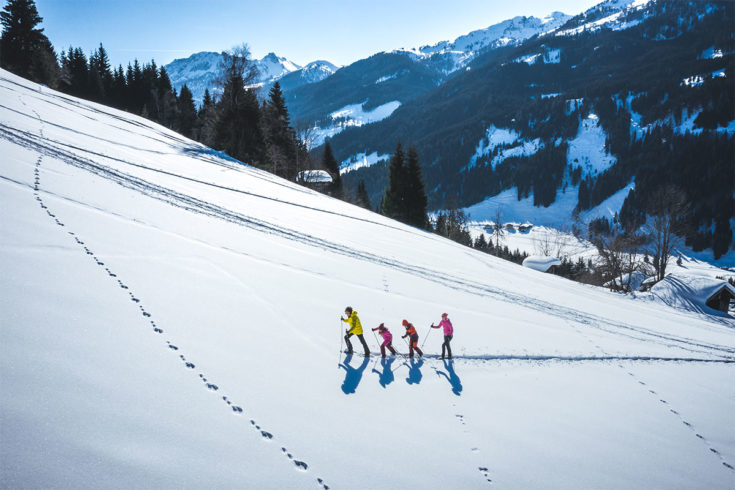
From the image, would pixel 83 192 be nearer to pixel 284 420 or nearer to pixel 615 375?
pixel 284 420

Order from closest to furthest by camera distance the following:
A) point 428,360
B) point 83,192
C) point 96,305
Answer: point 96,305 < point 428,360 < point 83,192

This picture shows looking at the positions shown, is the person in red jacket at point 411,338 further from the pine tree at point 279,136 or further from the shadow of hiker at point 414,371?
the pine tree at point 279,136

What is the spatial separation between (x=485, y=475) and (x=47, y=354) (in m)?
6.36

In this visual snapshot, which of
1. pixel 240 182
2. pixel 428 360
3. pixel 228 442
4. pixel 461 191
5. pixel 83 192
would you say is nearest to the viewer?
pixel 228 442

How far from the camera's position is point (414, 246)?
1886 centimetres

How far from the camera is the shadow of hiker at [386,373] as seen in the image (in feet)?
23.0

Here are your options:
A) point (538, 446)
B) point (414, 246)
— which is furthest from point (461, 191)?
point (538, 446)

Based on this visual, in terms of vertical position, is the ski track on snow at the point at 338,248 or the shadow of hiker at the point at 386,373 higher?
the ski track on snow at the point at 338,248

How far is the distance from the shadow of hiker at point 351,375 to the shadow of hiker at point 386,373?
1.02 feet

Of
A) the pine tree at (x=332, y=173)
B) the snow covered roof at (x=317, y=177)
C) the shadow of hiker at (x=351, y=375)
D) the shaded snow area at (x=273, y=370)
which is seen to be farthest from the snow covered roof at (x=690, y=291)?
the pine tree at (x=332, y=173)

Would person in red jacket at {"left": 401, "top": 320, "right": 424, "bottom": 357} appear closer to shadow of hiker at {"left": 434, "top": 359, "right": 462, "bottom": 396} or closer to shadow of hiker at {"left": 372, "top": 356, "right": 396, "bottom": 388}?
shadow of hiker at {"left": 372, "top": 356, "right": 396, "bottom": 388}

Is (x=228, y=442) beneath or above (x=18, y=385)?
beneath

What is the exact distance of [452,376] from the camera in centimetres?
781

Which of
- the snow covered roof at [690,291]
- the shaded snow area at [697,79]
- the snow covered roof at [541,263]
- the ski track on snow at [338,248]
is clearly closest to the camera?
the ski track on snow at [338,248]
